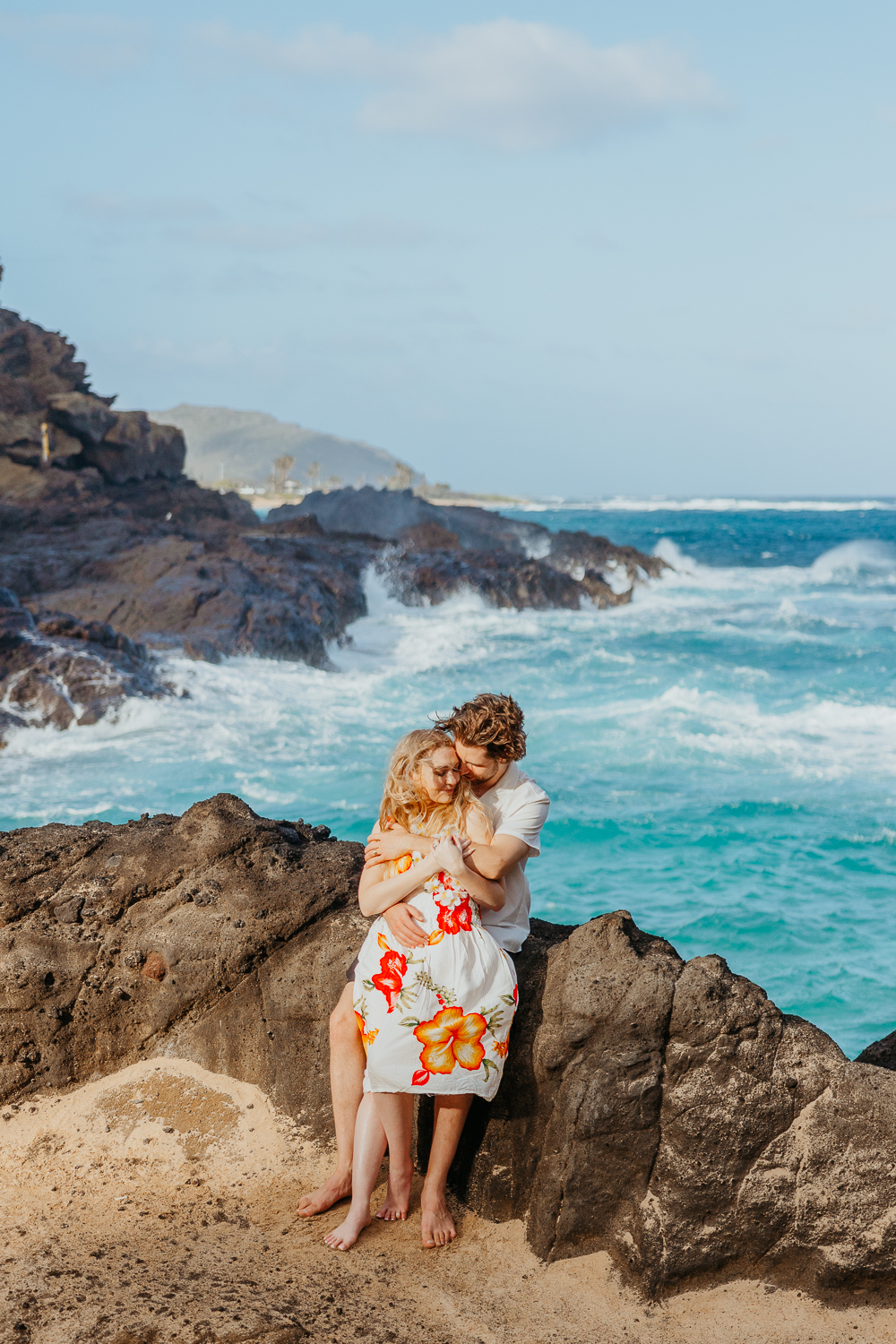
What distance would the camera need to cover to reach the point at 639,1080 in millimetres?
3094

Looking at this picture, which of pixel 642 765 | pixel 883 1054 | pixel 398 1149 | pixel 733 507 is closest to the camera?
pixel 398 1149

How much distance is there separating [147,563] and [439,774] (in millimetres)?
18208

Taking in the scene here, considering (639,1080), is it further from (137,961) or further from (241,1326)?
(137,961)

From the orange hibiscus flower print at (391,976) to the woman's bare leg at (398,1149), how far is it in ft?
1.05

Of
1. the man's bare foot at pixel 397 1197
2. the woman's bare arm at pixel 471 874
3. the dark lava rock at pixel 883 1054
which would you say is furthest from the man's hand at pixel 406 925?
the dark lava rock at pixel 883 1054

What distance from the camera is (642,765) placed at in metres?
12.3

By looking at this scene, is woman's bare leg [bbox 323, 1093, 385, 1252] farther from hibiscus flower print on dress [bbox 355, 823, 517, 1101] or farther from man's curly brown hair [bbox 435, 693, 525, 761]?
man's curly brown hair [bbox 435, 693, 525, 761]

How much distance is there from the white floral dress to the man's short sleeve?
0.90 ft

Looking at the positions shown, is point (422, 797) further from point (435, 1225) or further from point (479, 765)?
point (435, 1225)

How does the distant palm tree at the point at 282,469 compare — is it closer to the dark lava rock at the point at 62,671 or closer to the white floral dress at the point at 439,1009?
the dark lava rock at the point at 62,671

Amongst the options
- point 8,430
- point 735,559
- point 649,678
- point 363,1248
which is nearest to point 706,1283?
point 363,1248

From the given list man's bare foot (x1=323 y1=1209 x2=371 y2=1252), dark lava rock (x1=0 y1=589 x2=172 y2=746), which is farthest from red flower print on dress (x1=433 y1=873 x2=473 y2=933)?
dark lava rock (x1=0 y1=589 x2=172 y2=746)

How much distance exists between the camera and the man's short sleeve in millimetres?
3285

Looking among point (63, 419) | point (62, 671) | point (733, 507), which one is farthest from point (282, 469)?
point (62, 671)
